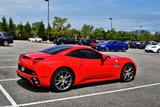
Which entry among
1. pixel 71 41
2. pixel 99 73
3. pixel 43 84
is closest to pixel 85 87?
pixel 99 73

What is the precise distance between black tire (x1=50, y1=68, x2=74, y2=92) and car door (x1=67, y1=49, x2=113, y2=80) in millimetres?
488

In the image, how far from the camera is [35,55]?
830 centimetres

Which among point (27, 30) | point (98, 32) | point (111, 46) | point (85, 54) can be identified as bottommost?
point (111, 46)

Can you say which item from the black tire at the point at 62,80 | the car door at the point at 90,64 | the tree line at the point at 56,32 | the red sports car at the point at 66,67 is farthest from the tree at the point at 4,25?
the black tire at the point at 62,80

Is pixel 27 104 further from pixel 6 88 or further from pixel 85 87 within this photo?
pixel 85 87

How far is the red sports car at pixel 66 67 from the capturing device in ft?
25.4

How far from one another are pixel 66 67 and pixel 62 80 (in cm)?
40

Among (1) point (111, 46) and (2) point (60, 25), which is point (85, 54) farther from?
(2) point (60, 25)

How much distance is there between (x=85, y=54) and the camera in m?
8.81

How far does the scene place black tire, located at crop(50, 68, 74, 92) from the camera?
7.88m

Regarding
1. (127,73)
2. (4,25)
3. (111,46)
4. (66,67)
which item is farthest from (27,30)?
(66,67)

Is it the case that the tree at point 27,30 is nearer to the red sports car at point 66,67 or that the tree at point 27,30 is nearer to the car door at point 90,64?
Answer: the red sports car at point 66,67

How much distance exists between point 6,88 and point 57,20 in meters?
87.7

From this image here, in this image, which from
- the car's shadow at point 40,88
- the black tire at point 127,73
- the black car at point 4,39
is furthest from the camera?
the black car at point 4,39
